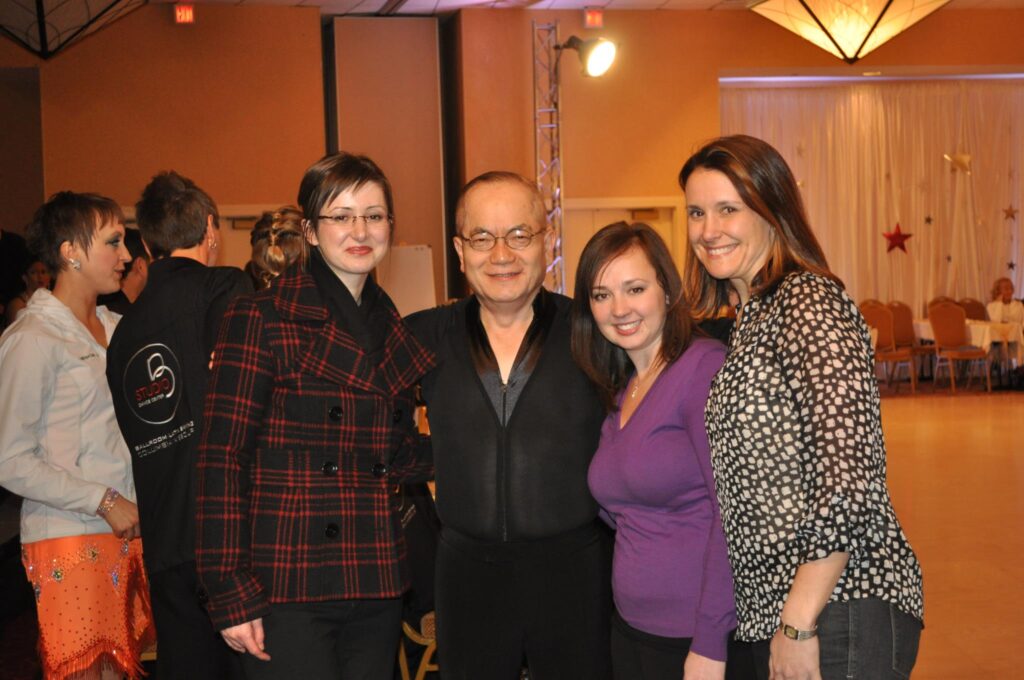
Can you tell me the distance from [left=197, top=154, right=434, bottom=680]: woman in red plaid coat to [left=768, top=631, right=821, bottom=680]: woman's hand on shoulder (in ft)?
2.84

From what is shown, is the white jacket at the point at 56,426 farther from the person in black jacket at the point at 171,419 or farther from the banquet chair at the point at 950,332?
the banquet chair at the point at 950,332

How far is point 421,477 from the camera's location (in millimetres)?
2723

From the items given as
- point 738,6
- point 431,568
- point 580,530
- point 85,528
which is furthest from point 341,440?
point 738,6

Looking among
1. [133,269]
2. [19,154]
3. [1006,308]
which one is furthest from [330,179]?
[1006,308]

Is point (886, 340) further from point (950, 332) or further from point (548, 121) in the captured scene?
point (548, 121)

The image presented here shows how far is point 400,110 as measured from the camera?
12680mm

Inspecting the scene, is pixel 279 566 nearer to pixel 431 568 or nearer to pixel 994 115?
pixel 431 568

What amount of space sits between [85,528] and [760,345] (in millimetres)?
2214

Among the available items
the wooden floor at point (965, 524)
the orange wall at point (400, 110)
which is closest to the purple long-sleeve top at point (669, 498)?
the wooden floor at point (965, 524)

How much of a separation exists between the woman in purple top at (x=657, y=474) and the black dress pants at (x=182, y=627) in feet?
3.97

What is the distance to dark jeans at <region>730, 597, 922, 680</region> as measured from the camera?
6.45 ft

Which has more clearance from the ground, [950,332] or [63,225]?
[63,225]

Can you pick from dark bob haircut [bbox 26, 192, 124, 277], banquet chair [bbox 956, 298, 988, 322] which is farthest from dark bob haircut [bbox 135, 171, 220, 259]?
banquet chair [bbox 956, 298, 988, 322]

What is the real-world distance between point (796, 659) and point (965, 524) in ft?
18.3
